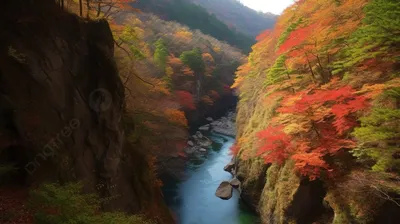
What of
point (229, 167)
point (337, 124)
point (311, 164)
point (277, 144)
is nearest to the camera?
point (337, 124)

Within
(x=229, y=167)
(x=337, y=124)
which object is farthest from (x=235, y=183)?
(x=337, y=124)

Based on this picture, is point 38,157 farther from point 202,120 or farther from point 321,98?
point 202,120

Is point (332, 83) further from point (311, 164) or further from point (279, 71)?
point (279, 71)

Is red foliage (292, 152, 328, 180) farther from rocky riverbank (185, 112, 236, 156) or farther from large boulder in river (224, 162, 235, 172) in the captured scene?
rocky riverbank (185, 112, 236, 156)

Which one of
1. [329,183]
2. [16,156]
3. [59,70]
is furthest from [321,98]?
[16,156]

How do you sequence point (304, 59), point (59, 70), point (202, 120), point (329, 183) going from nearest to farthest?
point (59, 70), point (329, 183), point (304, 59), point (202, 120)

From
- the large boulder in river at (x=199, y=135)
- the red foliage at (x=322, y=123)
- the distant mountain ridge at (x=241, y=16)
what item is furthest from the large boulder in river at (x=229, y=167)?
the distant mountain ridge at (x=241, y=16)
